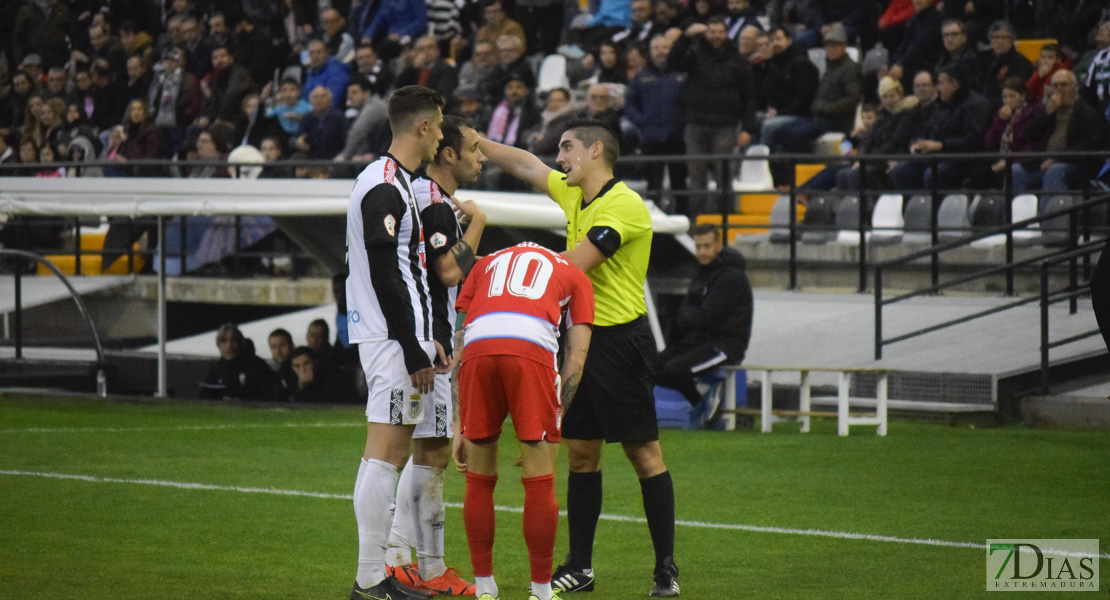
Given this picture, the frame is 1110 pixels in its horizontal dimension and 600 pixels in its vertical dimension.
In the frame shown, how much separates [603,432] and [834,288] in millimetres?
10419

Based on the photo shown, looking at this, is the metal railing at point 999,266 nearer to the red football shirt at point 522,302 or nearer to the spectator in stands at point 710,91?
the spectator in stands at point 710,91

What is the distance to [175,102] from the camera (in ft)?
80.5

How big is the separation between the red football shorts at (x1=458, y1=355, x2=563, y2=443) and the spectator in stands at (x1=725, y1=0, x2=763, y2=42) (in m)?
14.3

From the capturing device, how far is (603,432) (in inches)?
265

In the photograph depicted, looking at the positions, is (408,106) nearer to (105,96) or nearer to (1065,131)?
(1065,131)

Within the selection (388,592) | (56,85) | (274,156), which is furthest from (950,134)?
(56,85)

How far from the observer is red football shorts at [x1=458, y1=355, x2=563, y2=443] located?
6.09 m

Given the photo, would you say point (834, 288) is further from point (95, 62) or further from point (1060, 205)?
point (95, 62)

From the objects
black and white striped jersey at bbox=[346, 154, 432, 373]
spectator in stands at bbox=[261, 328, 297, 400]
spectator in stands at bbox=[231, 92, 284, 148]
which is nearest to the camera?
black and white striped jersey at bbox=[346, 154, 432, 373]

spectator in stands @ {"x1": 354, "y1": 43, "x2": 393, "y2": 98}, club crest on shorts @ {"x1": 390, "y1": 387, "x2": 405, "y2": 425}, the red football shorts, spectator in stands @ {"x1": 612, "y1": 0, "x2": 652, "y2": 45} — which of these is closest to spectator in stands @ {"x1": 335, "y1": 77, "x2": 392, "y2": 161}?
spectator in stands @ {"x1": 354, "y1": 43, "x2": 393, "y2": 98}

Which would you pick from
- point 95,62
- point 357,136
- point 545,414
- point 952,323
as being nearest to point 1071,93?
point 952,323

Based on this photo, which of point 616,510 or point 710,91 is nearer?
point 616,510

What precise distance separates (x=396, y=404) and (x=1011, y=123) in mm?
10807

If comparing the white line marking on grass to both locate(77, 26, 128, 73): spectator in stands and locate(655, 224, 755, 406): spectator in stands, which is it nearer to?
locate(655, 224, 755, 406): spectator in stands
